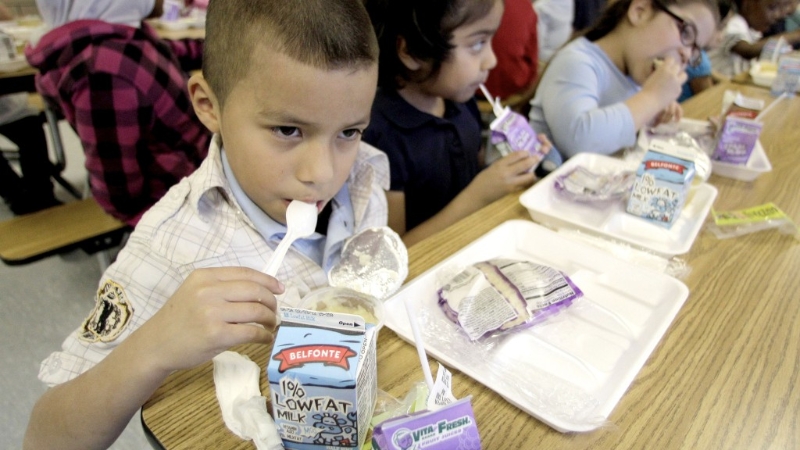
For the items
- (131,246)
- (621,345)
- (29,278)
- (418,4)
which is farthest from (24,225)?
(621,345)

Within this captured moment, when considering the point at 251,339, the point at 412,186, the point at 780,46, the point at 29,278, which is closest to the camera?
the point at 251,339

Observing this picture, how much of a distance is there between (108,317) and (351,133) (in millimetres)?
387

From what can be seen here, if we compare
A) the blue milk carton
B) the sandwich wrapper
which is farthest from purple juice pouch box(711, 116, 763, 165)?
the sandwich wrapper

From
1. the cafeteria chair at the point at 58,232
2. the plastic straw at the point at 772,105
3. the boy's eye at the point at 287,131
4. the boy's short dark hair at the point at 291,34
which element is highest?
the boy's short dark hair at the point at 291,34

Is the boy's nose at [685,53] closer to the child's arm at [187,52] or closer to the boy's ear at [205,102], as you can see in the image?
the boy's ear at [205,102]

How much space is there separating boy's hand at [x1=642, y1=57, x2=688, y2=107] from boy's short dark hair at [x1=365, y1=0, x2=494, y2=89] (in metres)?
0.54

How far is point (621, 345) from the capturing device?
0.64 m

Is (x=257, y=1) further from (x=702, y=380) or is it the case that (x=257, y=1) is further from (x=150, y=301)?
(x=702, y=380)

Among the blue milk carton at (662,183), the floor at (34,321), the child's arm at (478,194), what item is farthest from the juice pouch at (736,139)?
the floor at (34,321)

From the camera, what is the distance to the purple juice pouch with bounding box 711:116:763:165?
108 cm

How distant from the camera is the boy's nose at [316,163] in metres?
0.62

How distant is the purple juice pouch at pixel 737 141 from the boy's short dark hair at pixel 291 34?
865mm

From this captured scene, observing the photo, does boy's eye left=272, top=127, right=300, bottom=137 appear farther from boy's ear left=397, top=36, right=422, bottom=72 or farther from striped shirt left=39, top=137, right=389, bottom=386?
boy's ear left=397, top=36, right=422, bottom=72

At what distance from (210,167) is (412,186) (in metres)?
0.60
